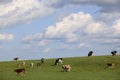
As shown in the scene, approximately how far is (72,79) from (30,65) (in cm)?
2729

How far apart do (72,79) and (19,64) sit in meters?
30.1

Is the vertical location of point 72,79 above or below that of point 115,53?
below

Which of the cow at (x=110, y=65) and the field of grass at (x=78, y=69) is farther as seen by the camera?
the cow at (x=110, y=65)

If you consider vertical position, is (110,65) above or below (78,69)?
above

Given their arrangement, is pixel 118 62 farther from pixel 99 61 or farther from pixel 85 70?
pixel 85 70

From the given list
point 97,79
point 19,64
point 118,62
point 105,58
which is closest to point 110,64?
point 118,62

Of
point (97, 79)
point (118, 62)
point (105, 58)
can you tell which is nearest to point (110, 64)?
point (118, 62)

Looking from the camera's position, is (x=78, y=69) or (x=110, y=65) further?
(x=78, y=69)

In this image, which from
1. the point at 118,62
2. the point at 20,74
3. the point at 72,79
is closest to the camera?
the point at 72,79

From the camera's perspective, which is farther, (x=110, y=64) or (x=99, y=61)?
(x=99, y=61)

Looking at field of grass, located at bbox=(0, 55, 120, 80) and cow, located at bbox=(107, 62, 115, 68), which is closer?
field of grass, located at bbox=(0, 55, 120, 80)

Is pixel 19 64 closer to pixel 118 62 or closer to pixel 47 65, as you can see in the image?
pixel 47 65

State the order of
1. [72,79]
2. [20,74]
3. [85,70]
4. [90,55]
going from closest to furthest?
[72,79], [20,74], [85,70], [90,55]

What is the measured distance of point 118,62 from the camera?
68.6m
